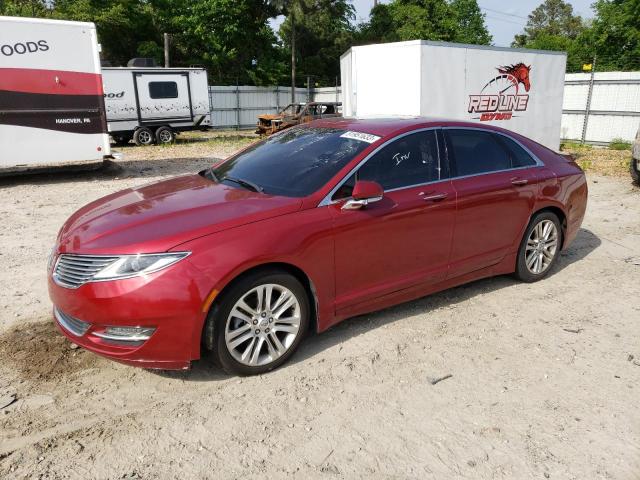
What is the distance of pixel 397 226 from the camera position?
394 centimetres

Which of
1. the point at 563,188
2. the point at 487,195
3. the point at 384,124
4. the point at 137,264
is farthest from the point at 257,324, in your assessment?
the point at 563,188

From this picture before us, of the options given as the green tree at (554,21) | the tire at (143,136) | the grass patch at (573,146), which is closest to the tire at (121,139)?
the tire at (143,136)

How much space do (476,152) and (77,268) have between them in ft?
10.9

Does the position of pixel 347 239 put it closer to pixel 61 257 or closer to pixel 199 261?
pixel 199 261

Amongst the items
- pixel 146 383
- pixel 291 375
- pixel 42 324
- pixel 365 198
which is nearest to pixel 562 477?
pixel 291 375

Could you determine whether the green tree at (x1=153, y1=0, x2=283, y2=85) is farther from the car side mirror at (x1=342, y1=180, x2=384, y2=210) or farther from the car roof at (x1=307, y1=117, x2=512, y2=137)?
the car side mirror at (x1=342, y1=180, x2=384, y2=210)

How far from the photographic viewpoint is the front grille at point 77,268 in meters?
3.10

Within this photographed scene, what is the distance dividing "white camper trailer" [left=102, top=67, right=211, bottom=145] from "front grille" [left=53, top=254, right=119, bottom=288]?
17229mm

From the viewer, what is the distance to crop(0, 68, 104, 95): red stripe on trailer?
397 inches

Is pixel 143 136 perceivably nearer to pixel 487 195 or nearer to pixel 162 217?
pixel 487 195

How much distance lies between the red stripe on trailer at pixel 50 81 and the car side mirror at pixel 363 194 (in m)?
9.19

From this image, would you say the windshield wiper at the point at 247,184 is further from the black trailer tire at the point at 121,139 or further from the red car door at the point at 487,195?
the black trailer tire at the point at 121,139

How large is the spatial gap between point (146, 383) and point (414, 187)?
2377mm

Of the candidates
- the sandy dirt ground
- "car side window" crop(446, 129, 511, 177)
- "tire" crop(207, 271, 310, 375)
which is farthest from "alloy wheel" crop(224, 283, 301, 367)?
"car side window" crop(446, 129, 511, 177)
